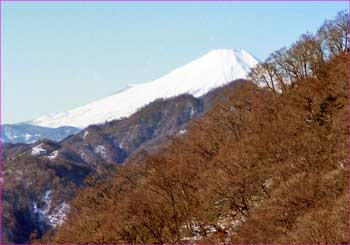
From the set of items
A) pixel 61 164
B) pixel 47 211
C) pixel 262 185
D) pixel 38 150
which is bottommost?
pixel 47 211

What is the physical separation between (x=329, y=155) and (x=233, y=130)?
16.8 m

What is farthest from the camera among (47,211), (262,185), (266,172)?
(47,211)

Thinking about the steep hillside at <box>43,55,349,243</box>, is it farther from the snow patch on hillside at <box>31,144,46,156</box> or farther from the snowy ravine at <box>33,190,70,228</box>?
the snow patch on hillside at <box>31,144,46,156</box>

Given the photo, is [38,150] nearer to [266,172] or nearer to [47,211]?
[47,211]

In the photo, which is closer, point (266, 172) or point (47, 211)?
point (266, 172)

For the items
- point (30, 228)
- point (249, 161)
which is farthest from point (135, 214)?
point (30, 228)

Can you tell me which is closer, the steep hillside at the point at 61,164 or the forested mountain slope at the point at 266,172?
the forested mountain slope at the point at 266,172

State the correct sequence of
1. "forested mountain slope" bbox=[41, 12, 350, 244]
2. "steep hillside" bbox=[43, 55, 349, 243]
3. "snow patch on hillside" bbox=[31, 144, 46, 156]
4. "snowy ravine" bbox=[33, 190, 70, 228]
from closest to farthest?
"steep hillside" bbox=[43, 55, 349, 243] → "forested mountain slope" bbox=[41, 12, 350, 244] → "snowy ravine" bbox=[33, 190, 70, 228] → "snow patch on hillside" bbox=[31, 144, 46, 156]

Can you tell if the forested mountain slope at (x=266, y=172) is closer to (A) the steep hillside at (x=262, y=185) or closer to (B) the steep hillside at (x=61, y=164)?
(A) the steep hillside at (x=262, y=185)

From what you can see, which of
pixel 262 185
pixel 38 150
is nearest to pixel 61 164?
pixel 38 150

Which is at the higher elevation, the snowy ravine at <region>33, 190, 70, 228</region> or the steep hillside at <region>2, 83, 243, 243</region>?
the steep hillside at <region>2, 83, 243, 243</region>

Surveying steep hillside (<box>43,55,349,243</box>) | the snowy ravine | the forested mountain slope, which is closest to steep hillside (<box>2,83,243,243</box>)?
the snowy ravine

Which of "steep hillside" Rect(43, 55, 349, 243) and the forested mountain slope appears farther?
the forested mountain slope

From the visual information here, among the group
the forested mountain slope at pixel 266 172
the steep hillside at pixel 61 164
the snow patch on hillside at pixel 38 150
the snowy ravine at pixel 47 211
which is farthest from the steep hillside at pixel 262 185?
the snow patch on hillside at pixel 38 150
